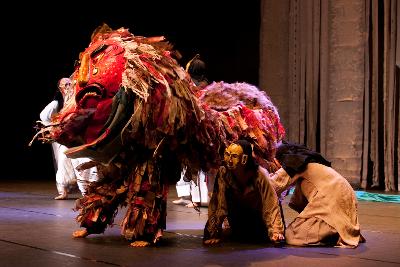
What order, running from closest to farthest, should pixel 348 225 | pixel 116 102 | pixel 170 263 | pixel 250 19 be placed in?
pixel 170 263
pixel 116 102
pixel 348 225
pixel 250 19

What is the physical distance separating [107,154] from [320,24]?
5.44 m

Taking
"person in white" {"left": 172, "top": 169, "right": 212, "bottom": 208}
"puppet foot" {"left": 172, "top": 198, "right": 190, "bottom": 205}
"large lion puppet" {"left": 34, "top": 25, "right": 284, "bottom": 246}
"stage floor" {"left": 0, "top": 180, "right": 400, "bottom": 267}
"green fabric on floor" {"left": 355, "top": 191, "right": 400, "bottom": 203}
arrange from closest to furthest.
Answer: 1. "stage floor" {"left": 0, "top": 180, "right": 400, "bottom": 267}
2. "large lion puppet" {"left": 34, "top": 25, "right": 284, "bottom": 246}
3. "person in white" {"left": 172, "top": 169, "right": 212, "bottom": 208}
4. "puppet foot" {"left": 172, "top": 198, "right": 190, "bottom": 205}
5. "green fabric on floor" {"left": 355, "top": 191, "right": 400, "bottom": 203}

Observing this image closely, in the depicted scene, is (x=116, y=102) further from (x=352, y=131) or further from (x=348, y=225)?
(x=352, y=131)

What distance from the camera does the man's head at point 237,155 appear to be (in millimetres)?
3990

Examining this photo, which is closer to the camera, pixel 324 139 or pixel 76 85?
pixel 76 85

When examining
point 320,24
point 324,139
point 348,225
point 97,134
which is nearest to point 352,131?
point 324,139

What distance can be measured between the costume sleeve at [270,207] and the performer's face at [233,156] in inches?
8.7

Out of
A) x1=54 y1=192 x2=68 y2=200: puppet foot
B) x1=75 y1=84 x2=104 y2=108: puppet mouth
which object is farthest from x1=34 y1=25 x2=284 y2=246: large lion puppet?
x1=54 y1=192 x2=68 y2=200: puppet foot

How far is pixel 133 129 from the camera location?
3.89m

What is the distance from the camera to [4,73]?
10.2 metres

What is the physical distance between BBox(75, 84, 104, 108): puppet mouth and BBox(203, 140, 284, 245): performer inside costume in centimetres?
78

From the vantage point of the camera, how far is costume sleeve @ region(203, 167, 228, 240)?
4.09 metres

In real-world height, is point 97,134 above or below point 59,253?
above

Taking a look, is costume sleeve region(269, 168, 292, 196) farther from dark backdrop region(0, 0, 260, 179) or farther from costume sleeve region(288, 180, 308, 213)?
dark backdrop region(0, 0, 260, 179)
